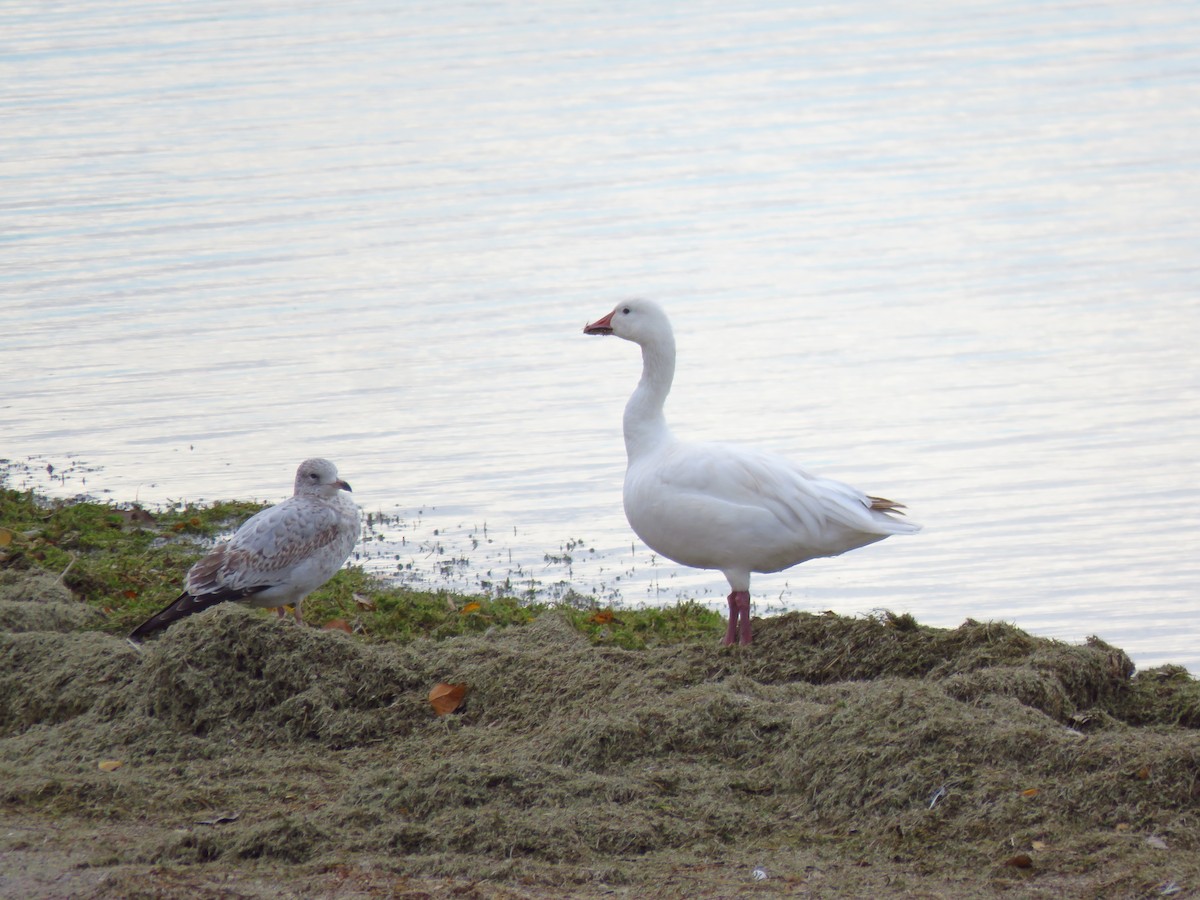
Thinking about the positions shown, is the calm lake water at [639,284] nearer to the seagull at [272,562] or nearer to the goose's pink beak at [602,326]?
the seagull at [272,562]

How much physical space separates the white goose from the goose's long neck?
41 centimetres

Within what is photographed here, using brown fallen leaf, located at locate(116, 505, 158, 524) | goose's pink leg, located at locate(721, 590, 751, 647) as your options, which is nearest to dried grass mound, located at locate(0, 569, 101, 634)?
brown fallen leaf, located at locate(116, 505, 158, 524)

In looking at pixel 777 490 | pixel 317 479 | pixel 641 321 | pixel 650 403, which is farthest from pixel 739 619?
pixel 317 479

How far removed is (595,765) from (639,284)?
11251 mm

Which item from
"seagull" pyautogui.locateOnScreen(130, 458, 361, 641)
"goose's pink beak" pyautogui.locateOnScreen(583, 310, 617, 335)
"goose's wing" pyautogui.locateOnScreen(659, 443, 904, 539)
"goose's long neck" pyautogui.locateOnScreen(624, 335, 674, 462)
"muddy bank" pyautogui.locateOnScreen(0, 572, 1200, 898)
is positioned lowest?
"muddy bank" pyautogui.locateOnScreen(0, 572, 1200, 898)

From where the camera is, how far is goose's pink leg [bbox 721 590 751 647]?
25.8ft

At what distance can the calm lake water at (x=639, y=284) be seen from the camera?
36.2ft

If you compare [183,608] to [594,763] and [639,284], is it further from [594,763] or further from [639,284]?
[639,284]

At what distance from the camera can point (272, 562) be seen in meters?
8.44

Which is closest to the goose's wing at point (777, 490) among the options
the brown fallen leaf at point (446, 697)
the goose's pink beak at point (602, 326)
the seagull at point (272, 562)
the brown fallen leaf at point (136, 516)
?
the goose's pink beak at point (602, 326)

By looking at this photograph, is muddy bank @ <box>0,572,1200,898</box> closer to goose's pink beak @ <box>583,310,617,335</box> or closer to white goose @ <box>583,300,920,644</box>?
white goose @ <box>583,300,920,644</box>

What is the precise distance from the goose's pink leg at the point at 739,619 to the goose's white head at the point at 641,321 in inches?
63.9

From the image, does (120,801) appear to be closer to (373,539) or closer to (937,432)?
(373,539)

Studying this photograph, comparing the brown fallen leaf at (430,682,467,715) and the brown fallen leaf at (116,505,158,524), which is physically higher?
the brown fallen leaf at (116,505,158,524)
